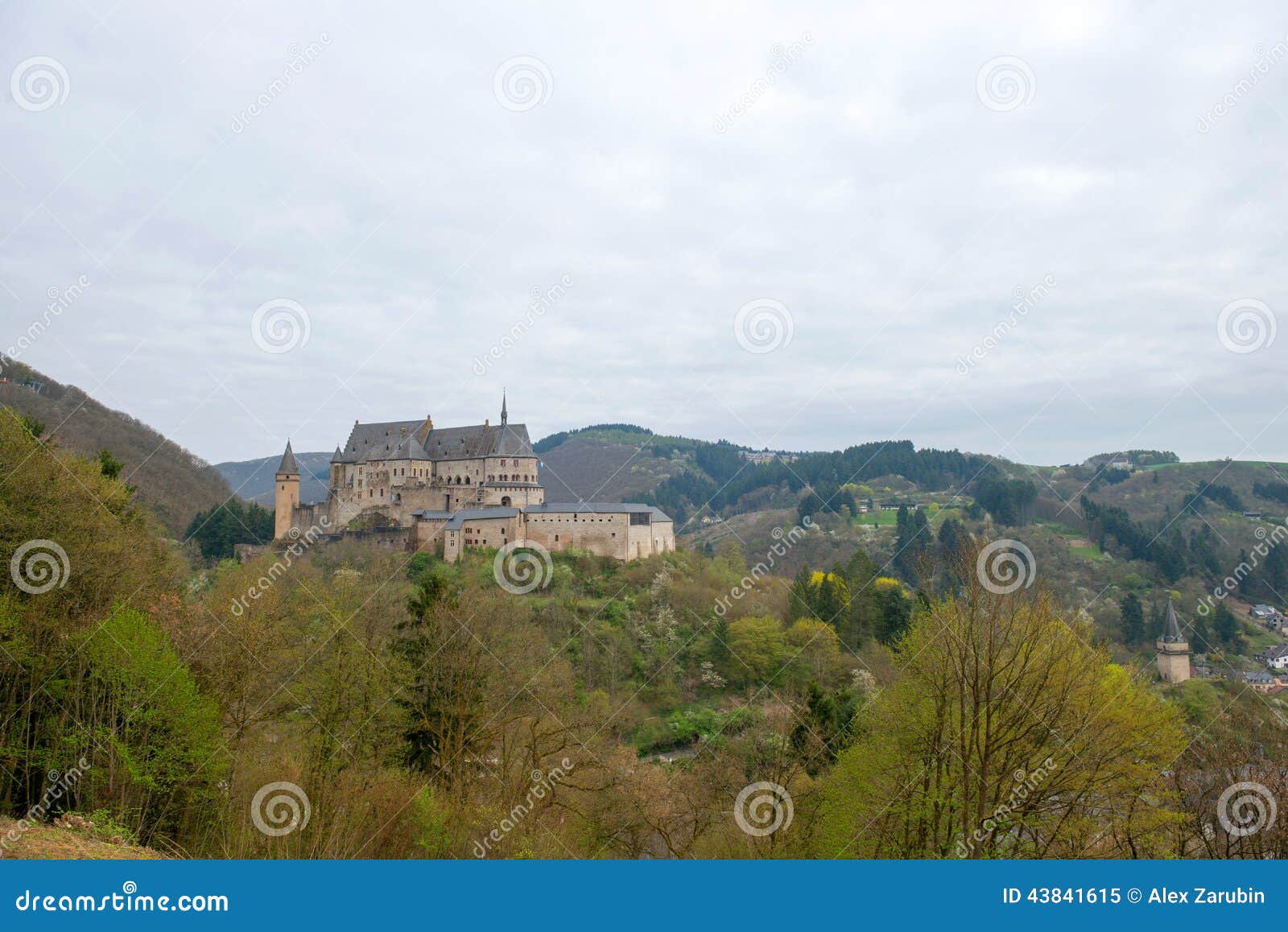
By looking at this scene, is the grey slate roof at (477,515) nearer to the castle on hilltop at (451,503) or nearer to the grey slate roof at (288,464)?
the castle on hilltop at (451,503)

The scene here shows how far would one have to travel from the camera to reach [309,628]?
24781 mm

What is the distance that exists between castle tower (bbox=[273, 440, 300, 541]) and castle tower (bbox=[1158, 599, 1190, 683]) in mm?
61061

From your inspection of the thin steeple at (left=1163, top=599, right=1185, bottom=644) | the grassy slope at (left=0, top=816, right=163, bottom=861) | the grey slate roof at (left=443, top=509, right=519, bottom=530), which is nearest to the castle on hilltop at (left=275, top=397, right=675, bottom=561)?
the grey slate roof at (left=443, top=509, right=519, bottom=530)

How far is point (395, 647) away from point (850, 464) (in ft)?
366

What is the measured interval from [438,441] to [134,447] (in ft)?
80.7

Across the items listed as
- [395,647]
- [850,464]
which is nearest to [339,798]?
[395,647]

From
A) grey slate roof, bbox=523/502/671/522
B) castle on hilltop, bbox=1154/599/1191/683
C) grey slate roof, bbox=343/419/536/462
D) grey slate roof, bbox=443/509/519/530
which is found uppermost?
grey slate roof, bbox=343/419/536/462

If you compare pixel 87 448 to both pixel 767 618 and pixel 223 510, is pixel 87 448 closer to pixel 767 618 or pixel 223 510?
pixel 223 510

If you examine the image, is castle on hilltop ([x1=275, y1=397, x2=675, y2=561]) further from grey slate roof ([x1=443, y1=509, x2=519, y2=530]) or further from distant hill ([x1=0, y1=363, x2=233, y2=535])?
distant hill ([x1=0, y1=363, x2=233, y2=535])

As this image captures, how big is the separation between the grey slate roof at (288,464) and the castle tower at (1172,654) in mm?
61528

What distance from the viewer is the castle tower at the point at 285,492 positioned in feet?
197

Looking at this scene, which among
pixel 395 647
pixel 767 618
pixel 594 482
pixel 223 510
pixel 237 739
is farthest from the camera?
pixel 594 482

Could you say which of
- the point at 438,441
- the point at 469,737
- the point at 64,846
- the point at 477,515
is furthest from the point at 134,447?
the point at 64,846

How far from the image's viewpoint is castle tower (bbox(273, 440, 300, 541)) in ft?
197
